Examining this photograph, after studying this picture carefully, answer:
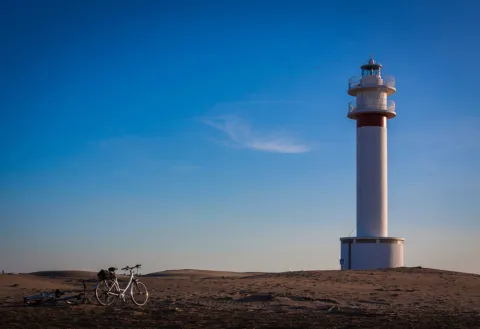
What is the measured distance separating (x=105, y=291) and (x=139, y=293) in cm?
122

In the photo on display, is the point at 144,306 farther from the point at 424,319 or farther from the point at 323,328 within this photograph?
the point at 424,319

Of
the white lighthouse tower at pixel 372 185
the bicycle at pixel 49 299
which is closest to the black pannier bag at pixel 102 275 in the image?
the bicycle at pixel 49 299

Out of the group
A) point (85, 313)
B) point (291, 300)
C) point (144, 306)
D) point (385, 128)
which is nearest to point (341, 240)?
point (385, 128)

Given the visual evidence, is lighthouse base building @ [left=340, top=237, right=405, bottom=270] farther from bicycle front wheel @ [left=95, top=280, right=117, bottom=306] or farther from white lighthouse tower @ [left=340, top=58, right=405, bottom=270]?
bicycle front wheel @ [left=95, top=280, right=117, bottom=306]

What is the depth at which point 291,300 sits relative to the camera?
1791 centimetres

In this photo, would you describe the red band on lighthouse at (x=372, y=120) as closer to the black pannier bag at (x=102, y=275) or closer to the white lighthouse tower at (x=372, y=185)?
the white lighthouse tower at (x=372, y=185)

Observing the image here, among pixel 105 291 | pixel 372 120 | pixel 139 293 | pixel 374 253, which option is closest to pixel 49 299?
pixel 105 291

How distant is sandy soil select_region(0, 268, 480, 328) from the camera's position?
Result: 44.0 feet

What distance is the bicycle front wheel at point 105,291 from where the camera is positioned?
16.4 meters

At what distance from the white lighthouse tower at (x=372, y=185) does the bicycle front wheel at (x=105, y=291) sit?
17.5 metres

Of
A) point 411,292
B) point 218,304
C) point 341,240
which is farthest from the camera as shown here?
point 341,240

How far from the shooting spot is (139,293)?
17359 mm

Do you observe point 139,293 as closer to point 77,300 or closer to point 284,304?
point 77,300

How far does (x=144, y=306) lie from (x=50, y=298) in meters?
2.35
